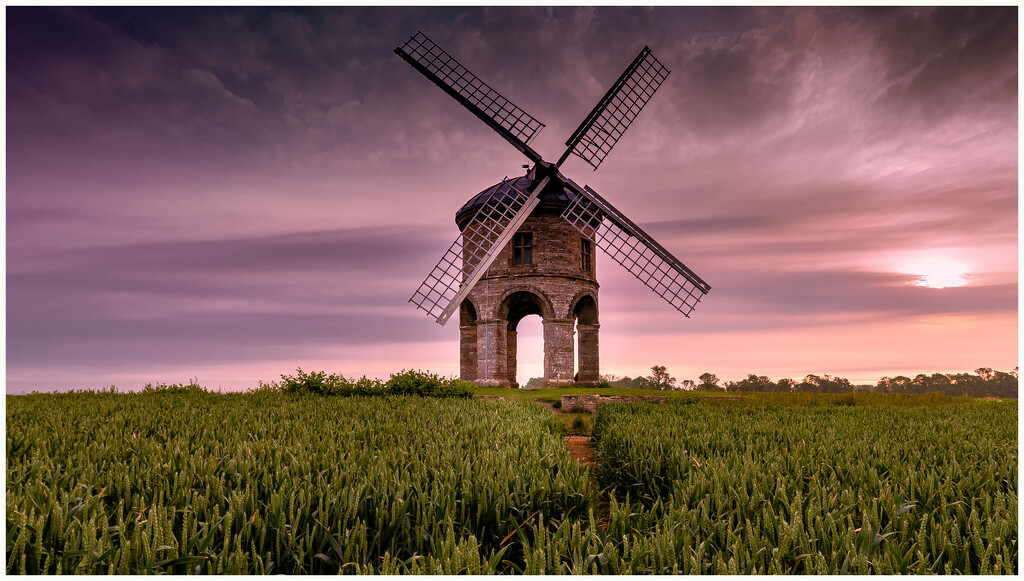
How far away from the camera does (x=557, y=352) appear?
23062mm

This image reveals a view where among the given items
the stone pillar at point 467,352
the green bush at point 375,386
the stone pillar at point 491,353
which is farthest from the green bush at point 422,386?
the stone pillar at point 467,352

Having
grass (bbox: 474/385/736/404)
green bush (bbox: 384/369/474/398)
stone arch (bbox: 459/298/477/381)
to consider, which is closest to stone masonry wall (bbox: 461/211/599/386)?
stone arch (bbox: 459/298/477/381)

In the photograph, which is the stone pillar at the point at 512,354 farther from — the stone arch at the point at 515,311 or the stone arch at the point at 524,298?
the stone arch at the point at 524,298

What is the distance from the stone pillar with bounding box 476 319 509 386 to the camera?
2295 cm

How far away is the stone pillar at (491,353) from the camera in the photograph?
23.0 m

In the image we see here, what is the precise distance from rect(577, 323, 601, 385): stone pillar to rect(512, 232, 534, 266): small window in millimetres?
4105

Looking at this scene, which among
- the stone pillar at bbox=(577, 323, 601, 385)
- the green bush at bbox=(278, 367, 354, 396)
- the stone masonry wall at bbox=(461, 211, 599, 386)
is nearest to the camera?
the green bush at bbox=(278, 367, 354, 396)

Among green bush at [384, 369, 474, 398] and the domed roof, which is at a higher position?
the domed roof

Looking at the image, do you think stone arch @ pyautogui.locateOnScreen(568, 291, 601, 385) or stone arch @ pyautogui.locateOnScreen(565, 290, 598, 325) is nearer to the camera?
stone arch @ pyautogui.locateOnScreen(568, 291, 601, 385)

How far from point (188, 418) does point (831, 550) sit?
760 centimetres

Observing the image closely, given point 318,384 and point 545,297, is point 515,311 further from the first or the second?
point 318,384

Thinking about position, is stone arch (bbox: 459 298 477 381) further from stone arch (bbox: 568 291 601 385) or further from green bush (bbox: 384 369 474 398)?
green bush (bbox: 384 369 474 398)

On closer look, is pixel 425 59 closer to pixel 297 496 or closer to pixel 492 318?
pixel 492 318

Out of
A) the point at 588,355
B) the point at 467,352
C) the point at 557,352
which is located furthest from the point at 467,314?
the point at 588,355
